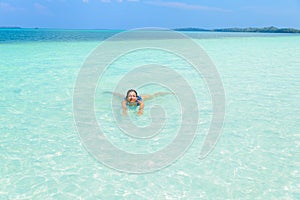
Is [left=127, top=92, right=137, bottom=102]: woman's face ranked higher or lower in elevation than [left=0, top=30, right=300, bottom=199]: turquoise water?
higher

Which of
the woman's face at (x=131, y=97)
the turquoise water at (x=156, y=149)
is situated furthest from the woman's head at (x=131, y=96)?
the turquoise water at (x=156, y=149)

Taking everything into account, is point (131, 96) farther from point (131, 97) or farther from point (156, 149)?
point (156, 149)

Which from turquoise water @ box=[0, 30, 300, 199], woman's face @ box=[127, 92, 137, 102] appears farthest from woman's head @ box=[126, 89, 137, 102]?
turquoise water @ box=[0, 30, 300, 199]

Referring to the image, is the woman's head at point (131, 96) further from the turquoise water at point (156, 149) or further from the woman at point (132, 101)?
the turquoise water at point (156, 149)

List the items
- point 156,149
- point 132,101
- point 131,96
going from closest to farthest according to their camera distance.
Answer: point 156,149 < point 131,96 < point 132,101

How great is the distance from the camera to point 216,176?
424cm

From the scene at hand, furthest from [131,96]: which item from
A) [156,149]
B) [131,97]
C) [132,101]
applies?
[156,149]

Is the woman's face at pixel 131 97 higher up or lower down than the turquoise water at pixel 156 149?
higher up

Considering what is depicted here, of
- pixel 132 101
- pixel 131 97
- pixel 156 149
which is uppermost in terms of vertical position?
pixel 131 97

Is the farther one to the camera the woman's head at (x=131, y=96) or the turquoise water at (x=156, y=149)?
the woman's head at (x=131, y=96)

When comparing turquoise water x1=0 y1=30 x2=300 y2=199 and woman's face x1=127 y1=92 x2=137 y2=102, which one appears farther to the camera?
woman's face x1=127 y1=92 x2=137 y2=102

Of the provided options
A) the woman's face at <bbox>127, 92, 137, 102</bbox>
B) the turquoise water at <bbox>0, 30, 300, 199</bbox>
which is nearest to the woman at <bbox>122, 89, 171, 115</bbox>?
the woman's face at <bbox>127, 92, 137, 102</bbox>

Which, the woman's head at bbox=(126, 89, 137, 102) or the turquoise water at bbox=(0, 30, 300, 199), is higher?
the woman's head at bbox=(126, 89, 137, 102)

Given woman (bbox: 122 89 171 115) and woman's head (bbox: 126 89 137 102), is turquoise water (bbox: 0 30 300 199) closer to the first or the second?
woman (bbox: 122 89 171 115)
